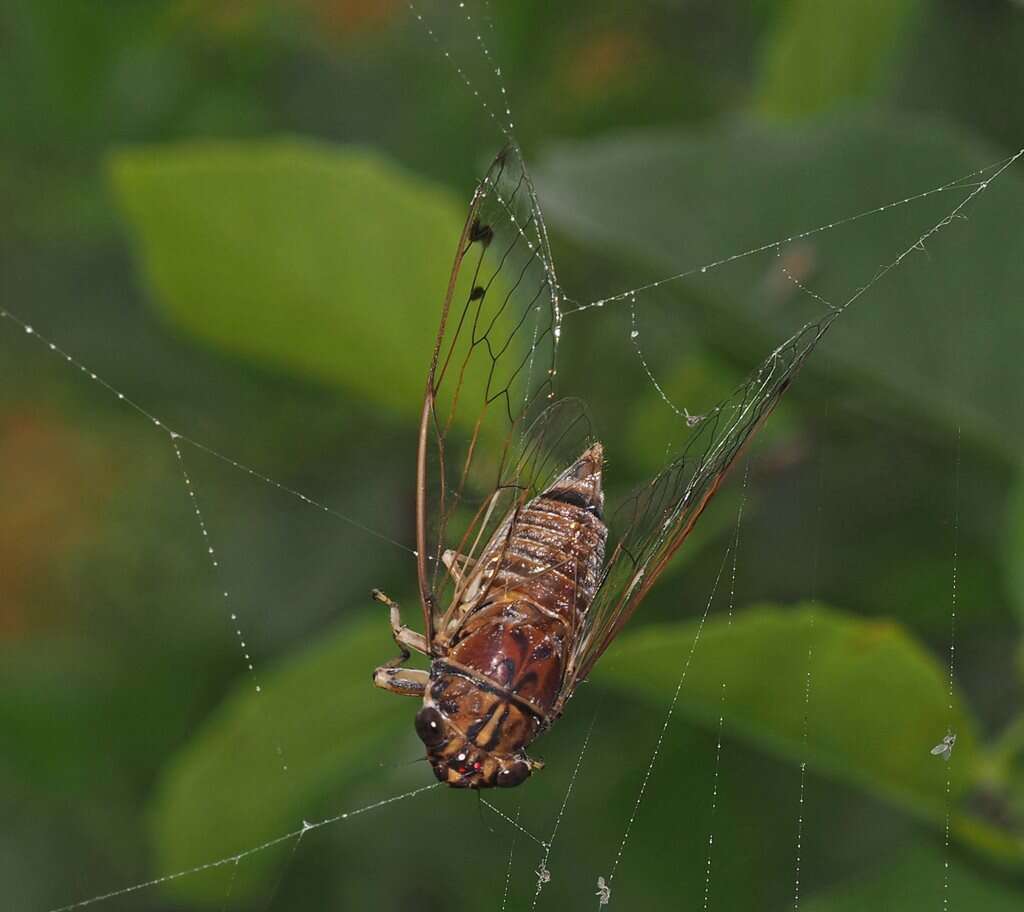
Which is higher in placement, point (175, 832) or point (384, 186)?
point (384, 186)

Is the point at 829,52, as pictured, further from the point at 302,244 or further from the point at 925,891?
the point at 925,891

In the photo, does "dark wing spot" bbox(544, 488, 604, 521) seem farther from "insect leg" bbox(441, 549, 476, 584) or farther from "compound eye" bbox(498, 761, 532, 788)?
"compound eye" bbox(498, 761, 532, 788)

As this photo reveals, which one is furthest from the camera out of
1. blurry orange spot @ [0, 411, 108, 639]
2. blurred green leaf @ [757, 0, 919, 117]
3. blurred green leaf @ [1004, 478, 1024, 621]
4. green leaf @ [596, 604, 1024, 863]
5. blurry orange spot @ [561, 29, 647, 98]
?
blurry orange spot @ [0, 411, 108, 639]

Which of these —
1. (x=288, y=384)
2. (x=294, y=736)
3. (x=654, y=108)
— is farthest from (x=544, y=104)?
(x=294, y=736)

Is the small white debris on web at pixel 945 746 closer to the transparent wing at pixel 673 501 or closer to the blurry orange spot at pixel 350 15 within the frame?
the transparent wing at pixel 673 501

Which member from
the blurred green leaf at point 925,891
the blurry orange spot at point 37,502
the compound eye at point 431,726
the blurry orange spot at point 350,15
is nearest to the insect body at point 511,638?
the compound eye at point 431,726

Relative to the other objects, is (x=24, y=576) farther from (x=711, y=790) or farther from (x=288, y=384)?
(x=711, y=790)

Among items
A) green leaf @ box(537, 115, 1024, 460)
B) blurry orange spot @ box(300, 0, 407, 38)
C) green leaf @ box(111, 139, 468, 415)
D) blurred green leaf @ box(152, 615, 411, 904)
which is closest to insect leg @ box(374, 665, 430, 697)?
blurred green leaf @ box(152, 615, 411, 904)

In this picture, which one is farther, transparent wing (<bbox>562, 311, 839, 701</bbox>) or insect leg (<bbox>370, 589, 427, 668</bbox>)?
insect leg (<bbox>370, 589, 427, 668</bbox>)
